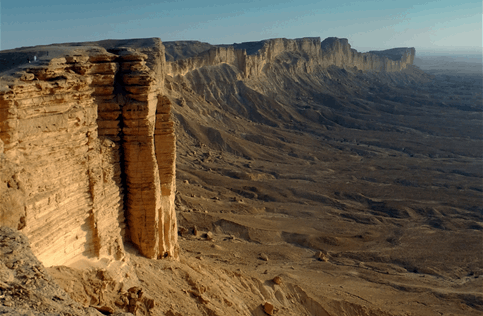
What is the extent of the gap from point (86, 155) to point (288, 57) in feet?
189

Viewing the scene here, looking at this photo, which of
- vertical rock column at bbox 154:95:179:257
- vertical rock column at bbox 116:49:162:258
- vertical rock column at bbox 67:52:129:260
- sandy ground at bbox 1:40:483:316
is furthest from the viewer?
vertical rock column at bbox 154:95:179:257

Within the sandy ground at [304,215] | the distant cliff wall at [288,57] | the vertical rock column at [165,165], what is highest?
the distant cliff wall at [288,57]

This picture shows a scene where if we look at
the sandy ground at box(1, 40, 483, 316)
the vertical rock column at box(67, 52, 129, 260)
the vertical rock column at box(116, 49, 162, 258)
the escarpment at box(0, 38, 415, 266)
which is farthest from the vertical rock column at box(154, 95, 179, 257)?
the vertical rock column at box(67, 52, 129, 260)

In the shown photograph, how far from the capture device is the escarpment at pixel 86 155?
6484 millimetres

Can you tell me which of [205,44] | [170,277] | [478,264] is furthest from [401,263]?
[205,44]

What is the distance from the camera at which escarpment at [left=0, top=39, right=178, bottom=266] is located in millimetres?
6484

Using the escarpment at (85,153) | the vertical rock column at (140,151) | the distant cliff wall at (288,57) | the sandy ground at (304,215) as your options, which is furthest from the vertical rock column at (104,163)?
the distant cliff wall at (288,57)

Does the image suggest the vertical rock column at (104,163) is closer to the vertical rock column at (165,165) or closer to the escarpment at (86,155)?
the escarpment at (86,155)

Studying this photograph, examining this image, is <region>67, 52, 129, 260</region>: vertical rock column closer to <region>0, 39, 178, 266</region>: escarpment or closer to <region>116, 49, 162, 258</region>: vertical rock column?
<region>0, 39, 178, 266</region>: escarpment

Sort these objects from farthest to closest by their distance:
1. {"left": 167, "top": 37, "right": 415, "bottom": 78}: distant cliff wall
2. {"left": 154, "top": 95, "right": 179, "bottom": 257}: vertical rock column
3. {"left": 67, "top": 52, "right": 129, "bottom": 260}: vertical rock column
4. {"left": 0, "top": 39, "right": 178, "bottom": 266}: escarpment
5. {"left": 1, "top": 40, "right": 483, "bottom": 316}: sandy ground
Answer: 1. {"left": 167, "top": 37, "right": 415, "bottom": 78}: distant cliff wall
2. {"left": 154, "top": 95, "right": 179, "bottom": 257}: vertical rock column
3. {"left": 1, "top": 40, "right": 483, "bottom": 316}: sandy ground
4. {"left": 67, "top": 52, "right": 129, "bottom": 260}: vertical rock column
5. {"left": 0, "top": 39, "right": 178, "bottom": 266}: escarpment

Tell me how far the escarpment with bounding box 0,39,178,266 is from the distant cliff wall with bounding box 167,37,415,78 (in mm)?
29367

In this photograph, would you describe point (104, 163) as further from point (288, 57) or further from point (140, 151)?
point (288, 57)

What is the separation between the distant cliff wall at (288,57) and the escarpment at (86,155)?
96.3ft

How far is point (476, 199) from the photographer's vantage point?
26.8 metres
